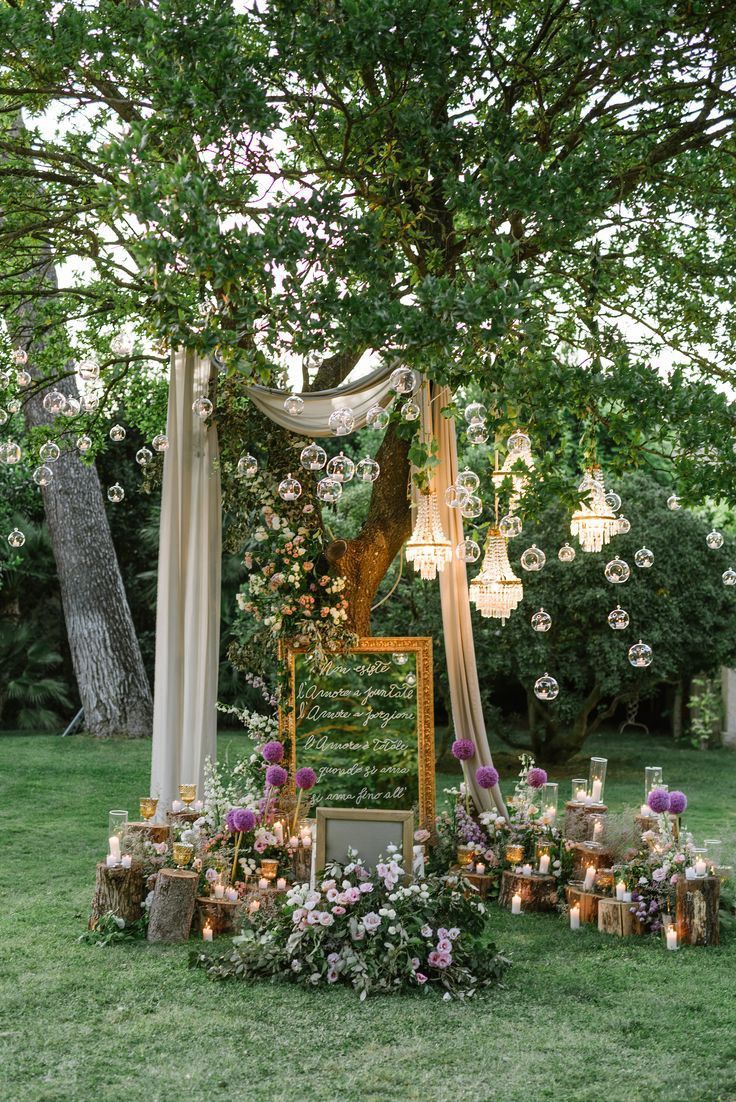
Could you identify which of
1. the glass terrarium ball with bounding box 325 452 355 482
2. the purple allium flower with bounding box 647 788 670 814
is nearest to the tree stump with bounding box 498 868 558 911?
the purple allium flower with bounding box 647 788 670 814

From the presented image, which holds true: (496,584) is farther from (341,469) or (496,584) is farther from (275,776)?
(275,776)

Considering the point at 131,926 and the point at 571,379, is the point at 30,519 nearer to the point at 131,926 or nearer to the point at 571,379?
the point at 131,926

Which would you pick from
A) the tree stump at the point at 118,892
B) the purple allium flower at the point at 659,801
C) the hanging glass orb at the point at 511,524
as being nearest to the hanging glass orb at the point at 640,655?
the purple allium flower at the point at 659,801

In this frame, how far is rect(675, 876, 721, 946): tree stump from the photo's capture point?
19.6 feet

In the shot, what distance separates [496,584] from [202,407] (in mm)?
2174

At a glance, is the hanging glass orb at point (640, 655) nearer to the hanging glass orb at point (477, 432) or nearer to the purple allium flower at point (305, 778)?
the hanging glass orb at point (477, 432)

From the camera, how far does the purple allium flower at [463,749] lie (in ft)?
24.4

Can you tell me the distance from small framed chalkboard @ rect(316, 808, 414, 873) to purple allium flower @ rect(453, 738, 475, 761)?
1883mm

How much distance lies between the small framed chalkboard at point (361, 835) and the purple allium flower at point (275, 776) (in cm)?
117

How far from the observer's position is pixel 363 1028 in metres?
4.64

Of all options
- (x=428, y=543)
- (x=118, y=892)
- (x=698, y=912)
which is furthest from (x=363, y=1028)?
(x=428, y=543)

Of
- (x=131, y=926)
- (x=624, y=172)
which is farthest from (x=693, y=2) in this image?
(x=131, y=926)

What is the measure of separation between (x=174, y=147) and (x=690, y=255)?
3977 mm

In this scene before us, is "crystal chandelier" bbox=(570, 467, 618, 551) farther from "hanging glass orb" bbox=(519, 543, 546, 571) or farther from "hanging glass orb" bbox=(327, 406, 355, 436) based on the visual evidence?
"hanging glass orb" bbox=(327, 406, 355, 436)
